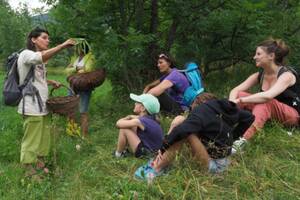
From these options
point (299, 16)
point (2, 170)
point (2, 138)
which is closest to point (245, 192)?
point (2, 170)

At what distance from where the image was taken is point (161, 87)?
6250 mm

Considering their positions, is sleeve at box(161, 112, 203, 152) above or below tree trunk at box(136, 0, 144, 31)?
below

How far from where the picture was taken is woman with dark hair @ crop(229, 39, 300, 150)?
5.33m

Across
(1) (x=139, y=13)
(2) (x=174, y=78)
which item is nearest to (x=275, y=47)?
(2) (x=174, y=78)

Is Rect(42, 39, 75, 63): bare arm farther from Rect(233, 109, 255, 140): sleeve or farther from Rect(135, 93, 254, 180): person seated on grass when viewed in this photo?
Rect(233, 109, 255, 140): sleeve

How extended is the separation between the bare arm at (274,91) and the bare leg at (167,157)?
4.89 feet

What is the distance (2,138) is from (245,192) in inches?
159

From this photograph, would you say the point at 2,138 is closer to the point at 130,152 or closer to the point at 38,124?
the point at 38,124

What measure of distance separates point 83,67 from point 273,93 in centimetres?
268

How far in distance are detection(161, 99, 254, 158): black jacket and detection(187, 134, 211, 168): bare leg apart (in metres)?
0.06

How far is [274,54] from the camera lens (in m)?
5.61

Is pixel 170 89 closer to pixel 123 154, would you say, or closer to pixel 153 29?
pixel 123 154

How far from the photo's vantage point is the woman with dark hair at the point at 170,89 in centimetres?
628

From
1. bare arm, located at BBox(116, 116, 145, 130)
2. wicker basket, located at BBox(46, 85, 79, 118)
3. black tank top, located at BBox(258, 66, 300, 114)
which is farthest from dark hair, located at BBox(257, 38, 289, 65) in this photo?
wicker basket, located at BBox(46, 85, 79, 118)
